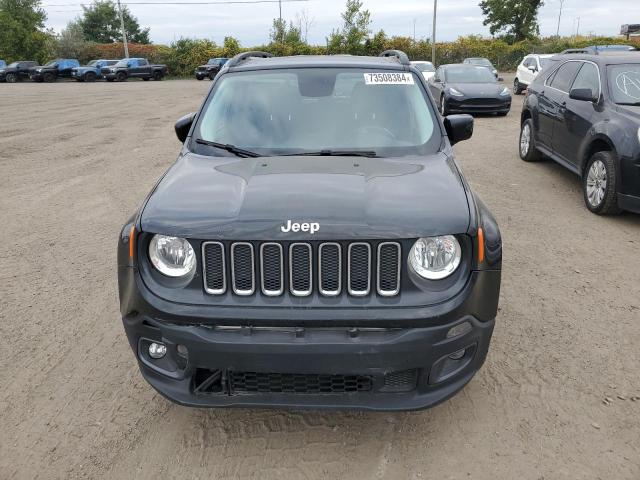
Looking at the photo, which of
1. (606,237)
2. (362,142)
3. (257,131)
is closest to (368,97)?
(362,142)

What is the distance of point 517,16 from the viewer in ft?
197

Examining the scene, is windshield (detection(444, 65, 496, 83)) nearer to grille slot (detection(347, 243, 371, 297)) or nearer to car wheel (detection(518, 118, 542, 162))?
car wheel (detection(518, 118, 542, 162))

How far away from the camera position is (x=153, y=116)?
1675 centimetres

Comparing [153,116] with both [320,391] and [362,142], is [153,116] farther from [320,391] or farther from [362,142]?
[320,391]

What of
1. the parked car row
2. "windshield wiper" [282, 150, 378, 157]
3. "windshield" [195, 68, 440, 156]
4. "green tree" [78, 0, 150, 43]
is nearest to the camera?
"windshield wiper" [282, 150, 378, 157]

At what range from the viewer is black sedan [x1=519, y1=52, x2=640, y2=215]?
247 inches

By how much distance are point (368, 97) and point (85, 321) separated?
8.43 feet

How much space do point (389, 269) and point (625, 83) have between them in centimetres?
599

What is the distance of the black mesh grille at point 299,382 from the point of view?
8.62ft

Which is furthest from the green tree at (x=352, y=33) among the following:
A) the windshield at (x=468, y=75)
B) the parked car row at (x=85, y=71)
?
the windshield at (x=468, y=75)

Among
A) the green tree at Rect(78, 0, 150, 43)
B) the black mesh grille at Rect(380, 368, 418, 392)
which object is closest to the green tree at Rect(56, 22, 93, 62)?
the green tree at Rect(78, 0, 150, 43)

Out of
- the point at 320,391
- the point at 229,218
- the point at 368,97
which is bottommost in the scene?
the point at 320,391

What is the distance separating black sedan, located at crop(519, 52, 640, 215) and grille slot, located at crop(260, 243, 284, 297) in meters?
5.01

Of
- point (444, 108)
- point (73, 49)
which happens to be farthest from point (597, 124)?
point (73, 49)
